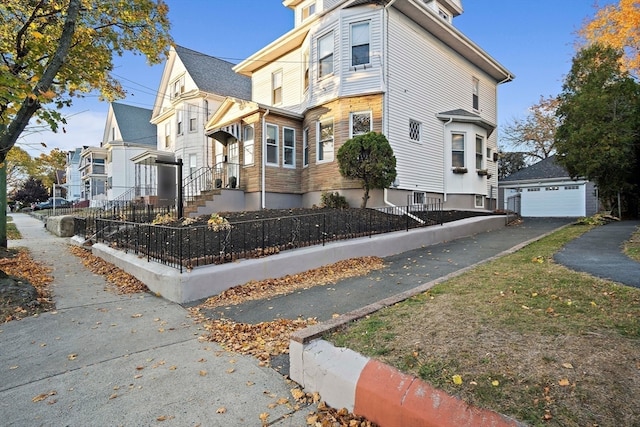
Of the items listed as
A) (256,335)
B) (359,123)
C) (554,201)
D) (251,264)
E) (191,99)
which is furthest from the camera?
(191,99)

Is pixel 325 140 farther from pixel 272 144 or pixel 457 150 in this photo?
pixel 457 150

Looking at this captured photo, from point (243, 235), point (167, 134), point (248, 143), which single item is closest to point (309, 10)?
point (248, 143)

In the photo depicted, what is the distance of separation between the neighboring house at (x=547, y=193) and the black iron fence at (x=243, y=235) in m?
14.2

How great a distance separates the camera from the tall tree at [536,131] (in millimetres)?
31859

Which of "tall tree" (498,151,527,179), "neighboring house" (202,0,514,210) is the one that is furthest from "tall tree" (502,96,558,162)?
"neighboring house" (202,0,514,210)

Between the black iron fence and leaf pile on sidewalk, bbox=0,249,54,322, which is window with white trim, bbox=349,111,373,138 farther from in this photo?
leaf pile on sidewalk, bbox=0,249,54,322

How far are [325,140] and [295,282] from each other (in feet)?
27.1

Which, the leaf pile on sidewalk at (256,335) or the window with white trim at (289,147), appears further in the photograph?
the window with white trim at (289,147)

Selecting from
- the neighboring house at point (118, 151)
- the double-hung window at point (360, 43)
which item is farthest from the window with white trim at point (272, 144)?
the neighboring house at point (118, 151)

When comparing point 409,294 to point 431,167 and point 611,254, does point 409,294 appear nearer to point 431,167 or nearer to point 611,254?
point 611,254

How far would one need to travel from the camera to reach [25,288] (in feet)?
20.7

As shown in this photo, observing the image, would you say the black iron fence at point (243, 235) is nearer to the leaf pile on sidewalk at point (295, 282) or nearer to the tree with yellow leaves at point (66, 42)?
the leaf pile on sidewalk at point (295, 282)

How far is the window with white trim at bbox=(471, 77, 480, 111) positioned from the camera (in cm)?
1850

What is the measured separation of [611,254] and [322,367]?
7162mm
